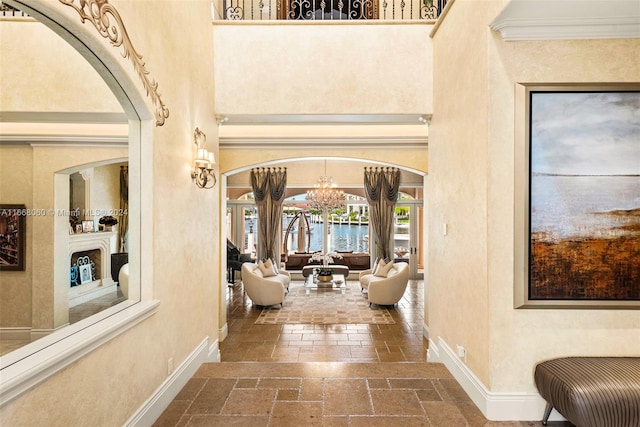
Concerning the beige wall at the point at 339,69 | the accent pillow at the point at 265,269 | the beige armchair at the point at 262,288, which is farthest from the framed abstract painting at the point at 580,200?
the accent pillow at the point at 265,269

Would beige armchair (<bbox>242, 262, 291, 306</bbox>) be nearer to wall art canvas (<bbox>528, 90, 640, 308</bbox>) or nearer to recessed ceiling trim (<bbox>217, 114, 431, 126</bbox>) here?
recessed ceiling trim (<bbox>217, 114, 431, 126</bbox>)

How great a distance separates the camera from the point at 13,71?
1.69m

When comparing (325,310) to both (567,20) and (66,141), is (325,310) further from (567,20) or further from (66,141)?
(567,20)

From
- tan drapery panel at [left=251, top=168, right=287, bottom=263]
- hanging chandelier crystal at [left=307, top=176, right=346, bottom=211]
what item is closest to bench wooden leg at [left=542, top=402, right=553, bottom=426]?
hanging chandelier crystal at [left=307, top=176, right=346, bottom=211]

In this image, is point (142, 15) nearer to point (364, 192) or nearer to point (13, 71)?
point (13, 71)

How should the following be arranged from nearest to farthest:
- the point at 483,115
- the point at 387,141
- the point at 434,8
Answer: the point at 483,115, the point at 434,8, the point at 387,141

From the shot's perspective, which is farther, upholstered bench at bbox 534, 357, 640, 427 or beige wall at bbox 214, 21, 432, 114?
beige wall at bbox 214, 21, 432, 114

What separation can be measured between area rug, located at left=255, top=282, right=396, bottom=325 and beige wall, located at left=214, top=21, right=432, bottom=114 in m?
3.78

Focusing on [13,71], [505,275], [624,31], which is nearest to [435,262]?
[505,275]

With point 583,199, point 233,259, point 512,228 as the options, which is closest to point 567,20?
point 583,199

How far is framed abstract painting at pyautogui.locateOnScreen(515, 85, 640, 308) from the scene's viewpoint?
2574 mm

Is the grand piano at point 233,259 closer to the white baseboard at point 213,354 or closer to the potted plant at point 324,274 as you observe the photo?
the potted plant at point 324,274

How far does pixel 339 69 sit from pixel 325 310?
4591mm

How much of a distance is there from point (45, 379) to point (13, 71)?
4.75 ft
